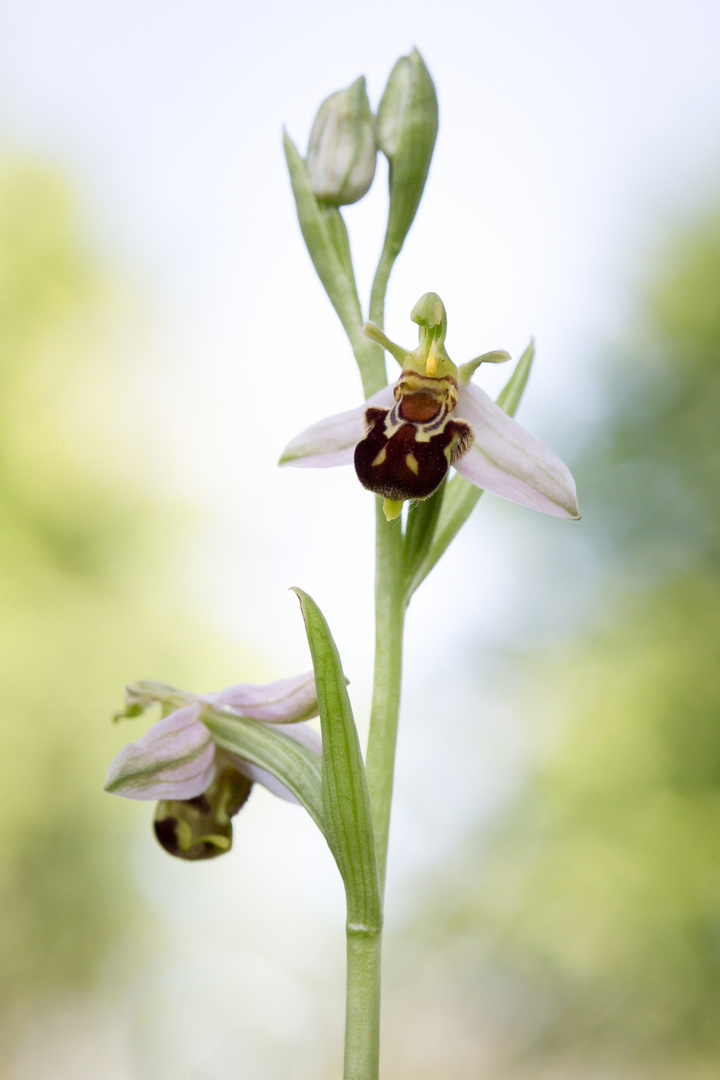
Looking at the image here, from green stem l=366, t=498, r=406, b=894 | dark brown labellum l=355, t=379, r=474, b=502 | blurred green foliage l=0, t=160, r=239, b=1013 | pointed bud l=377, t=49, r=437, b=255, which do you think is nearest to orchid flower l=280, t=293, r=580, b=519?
dark brown labellum l=355, t=379, r=474, b=502

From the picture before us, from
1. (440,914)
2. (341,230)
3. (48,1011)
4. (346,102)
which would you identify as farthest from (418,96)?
(48,1011)

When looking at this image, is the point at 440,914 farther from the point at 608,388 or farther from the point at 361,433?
the point at 361,433

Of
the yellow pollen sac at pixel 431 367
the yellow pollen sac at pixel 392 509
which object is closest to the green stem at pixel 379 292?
the yellow pollen sac at pixel 431 367

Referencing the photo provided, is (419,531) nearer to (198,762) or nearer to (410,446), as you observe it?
→ (410,446)

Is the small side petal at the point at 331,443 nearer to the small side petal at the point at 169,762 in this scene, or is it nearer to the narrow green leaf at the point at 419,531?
the narrow green leaf at the point at 419,531

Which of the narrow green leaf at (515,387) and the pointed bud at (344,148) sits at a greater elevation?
the pointed bud at (344,148)

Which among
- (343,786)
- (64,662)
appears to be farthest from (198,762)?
(64,662)

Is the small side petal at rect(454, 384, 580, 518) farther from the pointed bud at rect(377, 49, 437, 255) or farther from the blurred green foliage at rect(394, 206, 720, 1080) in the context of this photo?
the blurred green foliage at rect(394, 206, 720, 1080)
